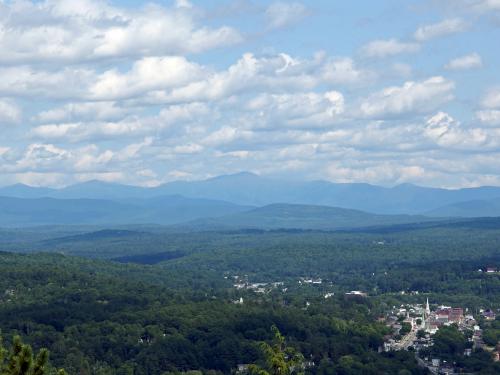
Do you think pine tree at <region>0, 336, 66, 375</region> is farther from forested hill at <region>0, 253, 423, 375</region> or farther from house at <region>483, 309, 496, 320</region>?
house at <region>483, 309, 496, 320</region>

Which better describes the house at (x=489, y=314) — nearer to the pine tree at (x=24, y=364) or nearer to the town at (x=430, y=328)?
the town at (x=430, y=328)

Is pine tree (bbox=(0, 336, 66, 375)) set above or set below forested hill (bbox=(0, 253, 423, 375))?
above

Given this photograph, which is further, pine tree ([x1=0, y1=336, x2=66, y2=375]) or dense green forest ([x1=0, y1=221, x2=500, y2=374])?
dense green forest ([x1=0, y1=221, x2=500, y2=374])

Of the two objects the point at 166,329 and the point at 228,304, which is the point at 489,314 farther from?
the point at 166,329

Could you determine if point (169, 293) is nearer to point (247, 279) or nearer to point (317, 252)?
point (247, 279)

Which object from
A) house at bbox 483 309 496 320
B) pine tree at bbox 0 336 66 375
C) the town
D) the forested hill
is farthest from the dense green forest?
pine tree at bbox 0 336 66 375

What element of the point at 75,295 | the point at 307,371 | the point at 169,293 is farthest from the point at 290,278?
the point at 307,371

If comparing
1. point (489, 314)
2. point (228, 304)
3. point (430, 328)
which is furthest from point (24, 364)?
point (489, 314)

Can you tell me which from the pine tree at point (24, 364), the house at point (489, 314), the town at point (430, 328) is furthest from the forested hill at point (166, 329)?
the pine tree at point (24, 364)

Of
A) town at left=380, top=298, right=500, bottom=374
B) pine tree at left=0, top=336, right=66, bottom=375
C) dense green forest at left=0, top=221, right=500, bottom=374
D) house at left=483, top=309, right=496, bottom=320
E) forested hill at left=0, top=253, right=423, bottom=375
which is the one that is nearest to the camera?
pine tree at left=0, top=336, right=66, bottom=375
